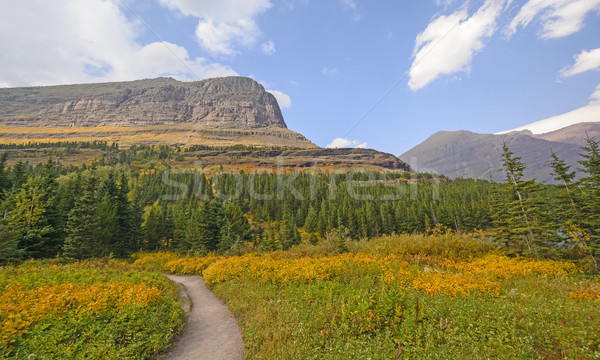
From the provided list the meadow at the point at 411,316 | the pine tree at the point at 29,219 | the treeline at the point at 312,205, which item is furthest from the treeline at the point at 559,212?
the pine tree at the point at 29,219

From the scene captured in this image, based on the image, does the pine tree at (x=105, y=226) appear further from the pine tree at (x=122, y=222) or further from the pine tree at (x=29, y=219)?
the pine tree at (x=29, y=219)

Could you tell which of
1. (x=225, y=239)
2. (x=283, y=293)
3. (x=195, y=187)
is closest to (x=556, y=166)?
(x=283, y=293)

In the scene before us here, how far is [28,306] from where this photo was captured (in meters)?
5.96

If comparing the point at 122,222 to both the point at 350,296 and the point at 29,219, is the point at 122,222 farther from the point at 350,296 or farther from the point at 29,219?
the point at 350,296

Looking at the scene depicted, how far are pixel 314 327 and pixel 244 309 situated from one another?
4.21 meters

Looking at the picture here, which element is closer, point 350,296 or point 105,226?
point 350,296

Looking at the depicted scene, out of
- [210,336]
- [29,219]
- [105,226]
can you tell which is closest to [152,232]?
[105,226]

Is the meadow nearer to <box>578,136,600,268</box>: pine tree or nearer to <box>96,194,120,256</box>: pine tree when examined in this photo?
<box>578,136,600,268</box>: pine tree

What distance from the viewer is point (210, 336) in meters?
7.84

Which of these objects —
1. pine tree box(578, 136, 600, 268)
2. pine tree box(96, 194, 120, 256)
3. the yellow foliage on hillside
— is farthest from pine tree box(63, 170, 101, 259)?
pine tree box(578, 136, 600, 268)

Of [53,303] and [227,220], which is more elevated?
[227,220]

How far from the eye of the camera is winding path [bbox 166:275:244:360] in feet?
21.5

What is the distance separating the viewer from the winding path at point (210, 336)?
6559 mm

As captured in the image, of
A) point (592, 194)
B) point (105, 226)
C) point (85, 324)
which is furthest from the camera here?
point (105, 226)
